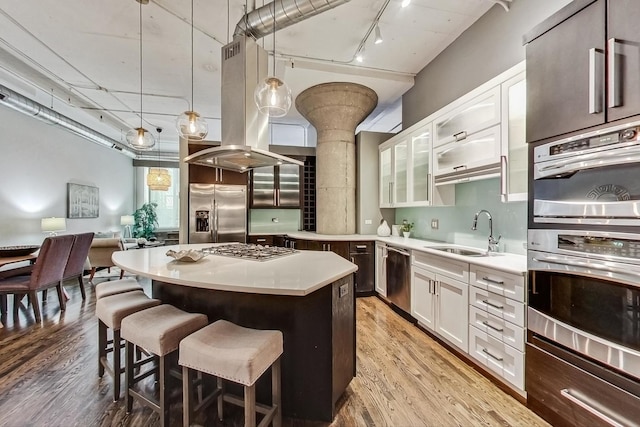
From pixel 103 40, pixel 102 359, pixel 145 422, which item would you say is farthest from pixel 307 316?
pixel 103 40

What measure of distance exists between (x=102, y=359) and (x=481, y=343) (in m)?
2.91

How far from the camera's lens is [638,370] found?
1279 millimetres

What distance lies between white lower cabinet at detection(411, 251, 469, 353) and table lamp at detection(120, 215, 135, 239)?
25.7 feet

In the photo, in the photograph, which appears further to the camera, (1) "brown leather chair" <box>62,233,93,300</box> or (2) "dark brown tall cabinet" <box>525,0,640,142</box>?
(1) "brown leather chair" <box>62,233,93,300</box>

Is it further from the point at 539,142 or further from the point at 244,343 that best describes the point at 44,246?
the point at 539,142

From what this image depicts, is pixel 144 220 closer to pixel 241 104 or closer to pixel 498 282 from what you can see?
pixel 241 104

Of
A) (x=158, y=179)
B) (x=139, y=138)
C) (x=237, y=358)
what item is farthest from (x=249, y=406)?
(x=158, y=179)

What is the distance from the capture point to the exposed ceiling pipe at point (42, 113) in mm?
4027

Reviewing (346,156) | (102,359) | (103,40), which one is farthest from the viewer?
(346,156)

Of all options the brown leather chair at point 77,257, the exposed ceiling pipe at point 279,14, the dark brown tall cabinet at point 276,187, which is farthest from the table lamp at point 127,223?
the exposed ceiling pipe at point 279,14

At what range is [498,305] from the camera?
6.70ft

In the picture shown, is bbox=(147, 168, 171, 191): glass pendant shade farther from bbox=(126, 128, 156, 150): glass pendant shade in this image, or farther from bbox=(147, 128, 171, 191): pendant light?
bbox=(126, 128, 156, 150): glass pendant shade

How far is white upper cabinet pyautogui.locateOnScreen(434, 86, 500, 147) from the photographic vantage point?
2.38 metres

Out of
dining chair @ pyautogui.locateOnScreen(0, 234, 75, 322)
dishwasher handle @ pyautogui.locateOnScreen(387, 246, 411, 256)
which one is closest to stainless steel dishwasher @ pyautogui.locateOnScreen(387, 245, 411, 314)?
dishwasher handle @ pyautogui.locateOnScreen(387, 246, 411, 256)
